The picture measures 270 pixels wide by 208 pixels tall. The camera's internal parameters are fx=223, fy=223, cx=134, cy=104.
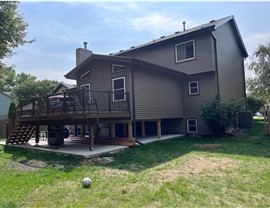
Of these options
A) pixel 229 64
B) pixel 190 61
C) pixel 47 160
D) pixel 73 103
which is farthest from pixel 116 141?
pixel 229 64

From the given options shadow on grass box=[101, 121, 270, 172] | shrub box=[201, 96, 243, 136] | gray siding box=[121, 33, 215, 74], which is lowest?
shadow on grass box=[101, 121, 270, 172]

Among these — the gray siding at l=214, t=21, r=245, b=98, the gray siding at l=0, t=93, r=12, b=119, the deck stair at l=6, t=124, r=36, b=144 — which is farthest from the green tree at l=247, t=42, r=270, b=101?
the gray siding at l=0, t=93, r=12, b=119

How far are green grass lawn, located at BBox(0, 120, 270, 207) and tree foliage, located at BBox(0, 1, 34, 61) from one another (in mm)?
6239

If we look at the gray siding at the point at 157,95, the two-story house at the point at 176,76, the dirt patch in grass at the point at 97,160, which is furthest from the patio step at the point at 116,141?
the dirt patch in grass at the point at 97,160

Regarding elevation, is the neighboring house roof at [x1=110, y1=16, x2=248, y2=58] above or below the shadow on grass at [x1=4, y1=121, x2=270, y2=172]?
above

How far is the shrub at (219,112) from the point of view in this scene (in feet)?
38.2

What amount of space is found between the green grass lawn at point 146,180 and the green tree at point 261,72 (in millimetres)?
12081

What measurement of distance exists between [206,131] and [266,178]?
792cm

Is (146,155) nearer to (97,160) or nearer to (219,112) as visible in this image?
(97,160)

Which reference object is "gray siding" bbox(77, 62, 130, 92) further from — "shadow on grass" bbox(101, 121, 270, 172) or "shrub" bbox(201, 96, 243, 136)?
"shrub" bbox(201, 96, 243, 136)

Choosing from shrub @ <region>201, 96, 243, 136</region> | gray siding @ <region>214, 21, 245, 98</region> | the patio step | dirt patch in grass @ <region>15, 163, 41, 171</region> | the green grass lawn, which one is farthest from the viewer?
gray siding @ <region>214, 21, 245, 98</region>

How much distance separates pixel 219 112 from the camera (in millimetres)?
11594

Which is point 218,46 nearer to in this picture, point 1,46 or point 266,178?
point 266,178

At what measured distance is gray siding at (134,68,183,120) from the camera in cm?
1095
